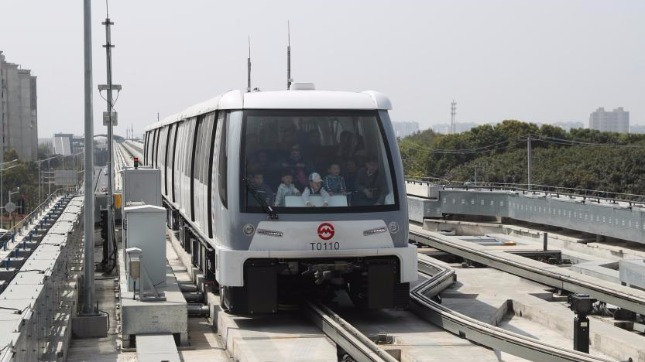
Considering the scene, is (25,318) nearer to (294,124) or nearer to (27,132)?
(294,124)

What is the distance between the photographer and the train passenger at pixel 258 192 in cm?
1531

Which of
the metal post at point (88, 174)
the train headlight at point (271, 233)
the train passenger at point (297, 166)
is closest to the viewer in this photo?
the train headlight at point (271, 233)

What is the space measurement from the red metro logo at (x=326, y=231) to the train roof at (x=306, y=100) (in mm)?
1617

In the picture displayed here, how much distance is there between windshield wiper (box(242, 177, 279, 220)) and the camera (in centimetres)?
1523

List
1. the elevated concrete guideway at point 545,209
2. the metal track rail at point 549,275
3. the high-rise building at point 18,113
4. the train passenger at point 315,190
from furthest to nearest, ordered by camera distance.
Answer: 1. the high-rise building at point 18,113
2. the elevated concrete guideway at point 545,209
3. the metal track rail at point 549,275
4. the train passenger at point 315,190

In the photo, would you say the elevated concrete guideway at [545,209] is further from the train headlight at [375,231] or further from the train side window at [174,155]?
the train headlight at [375,231]

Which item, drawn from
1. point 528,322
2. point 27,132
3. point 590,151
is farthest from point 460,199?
point 27,132

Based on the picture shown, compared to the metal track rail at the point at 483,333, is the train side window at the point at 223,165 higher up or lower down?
higher up

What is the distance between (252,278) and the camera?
15305mm

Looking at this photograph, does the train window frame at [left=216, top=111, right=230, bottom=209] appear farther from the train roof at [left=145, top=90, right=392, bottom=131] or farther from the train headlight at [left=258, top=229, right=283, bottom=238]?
the train headlight at [left=258, top=229, right=283, bottom=238]

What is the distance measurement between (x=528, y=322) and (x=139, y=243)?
588cm

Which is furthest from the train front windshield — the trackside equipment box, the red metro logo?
→ the trackside equipment box

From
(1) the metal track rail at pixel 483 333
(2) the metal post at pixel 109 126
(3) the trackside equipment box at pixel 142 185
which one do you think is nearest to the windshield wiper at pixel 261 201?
(1) the metal track rail at pixel 483 333

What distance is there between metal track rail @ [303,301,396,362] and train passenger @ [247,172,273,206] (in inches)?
62.8
